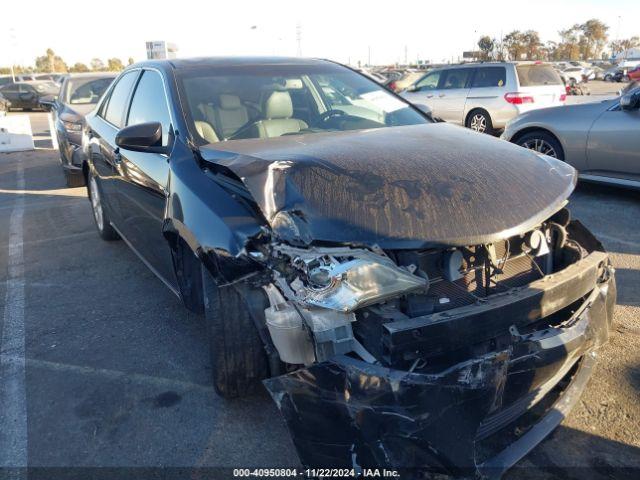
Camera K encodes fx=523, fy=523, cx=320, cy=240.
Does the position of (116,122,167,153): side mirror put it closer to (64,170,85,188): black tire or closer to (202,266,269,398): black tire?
(202,266,269,398): black tire

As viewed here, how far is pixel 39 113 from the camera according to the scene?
2717 centimetres

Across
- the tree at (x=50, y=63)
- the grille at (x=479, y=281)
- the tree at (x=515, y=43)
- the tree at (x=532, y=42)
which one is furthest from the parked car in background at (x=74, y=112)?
the tree at (x=50, y=63)

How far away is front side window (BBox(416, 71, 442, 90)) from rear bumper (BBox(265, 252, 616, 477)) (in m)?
11.4

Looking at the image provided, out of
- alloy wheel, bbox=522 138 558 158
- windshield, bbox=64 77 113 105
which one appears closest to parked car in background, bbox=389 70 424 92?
alloy wheel, bbox=522 138 558 158

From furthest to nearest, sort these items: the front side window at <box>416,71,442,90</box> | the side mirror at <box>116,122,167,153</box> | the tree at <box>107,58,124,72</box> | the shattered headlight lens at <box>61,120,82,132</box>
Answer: the tree at <box>107,58,124,72</box>, the front side window at <box>416,71,442,90</box>, the shattered headlight lens at <box>61,120,82,132</box>, the side mirror at <box>116,122,167,153</box>

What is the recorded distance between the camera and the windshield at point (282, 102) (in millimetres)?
3295

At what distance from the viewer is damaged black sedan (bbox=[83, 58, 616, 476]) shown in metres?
1.86

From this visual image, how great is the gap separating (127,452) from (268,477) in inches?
27.4

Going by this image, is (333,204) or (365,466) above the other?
(333,204)

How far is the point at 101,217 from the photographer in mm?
5395

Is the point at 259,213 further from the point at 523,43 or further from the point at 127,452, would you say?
the point at 523,43

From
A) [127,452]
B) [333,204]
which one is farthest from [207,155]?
[127,452]

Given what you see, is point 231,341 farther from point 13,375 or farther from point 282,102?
point 282,102

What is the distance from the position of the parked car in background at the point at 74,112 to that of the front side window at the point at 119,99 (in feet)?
6.32
